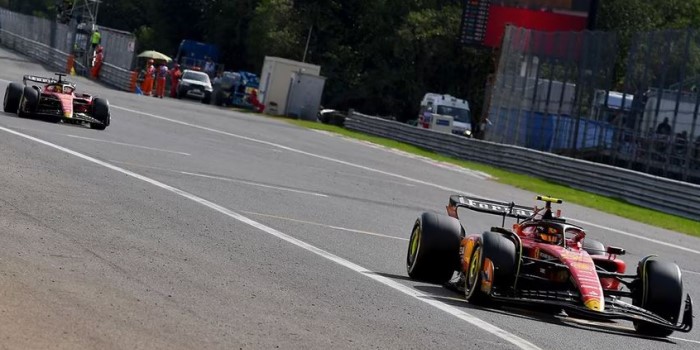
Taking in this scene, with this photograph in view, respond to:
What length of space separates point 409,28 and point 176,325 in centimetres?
5898

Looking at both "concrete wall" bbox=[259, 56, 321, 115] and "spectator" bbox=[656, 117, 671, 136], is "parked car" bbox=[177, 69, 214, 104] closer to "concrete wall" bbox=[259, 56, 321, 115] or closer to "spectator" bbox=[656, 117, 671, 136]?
"concrete wall" bbox=[259, 56, 321, 115]

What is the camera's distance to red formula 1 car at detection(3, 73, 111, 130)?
2530 cm

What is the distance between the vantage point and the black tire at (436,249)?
1166 cm

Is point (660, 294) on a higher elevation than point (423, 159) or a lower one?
higher

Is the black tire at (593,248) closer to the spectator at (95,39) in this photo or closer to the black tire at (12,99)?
the black tire at (12,99)

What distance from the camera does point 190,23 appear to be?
3433 inches

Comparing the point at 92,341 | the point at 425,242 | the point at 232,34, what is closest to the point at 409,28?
the point at 232,34

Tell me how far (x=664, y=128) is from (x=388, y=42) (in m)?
38.7

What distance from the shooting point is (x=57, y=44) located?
7550 centimetres

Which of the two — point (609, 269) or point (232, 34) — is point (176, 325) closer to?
point (609, 269)

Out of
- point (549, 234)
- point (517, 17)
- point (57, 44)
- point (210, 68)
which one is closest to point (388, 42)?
point (210, 68)

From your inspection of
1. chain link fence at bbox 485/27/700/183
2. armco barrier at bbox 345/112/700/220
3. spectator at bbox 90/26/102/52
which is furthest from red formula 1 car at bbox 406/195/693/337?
spectator at bbox 90/26/102/52

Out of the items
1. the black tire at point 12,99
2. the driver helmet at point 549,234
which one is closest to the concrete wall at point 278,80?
the black tire at point 12,99

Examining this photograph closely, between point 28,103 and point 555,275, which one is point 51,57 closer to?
point 28,103
